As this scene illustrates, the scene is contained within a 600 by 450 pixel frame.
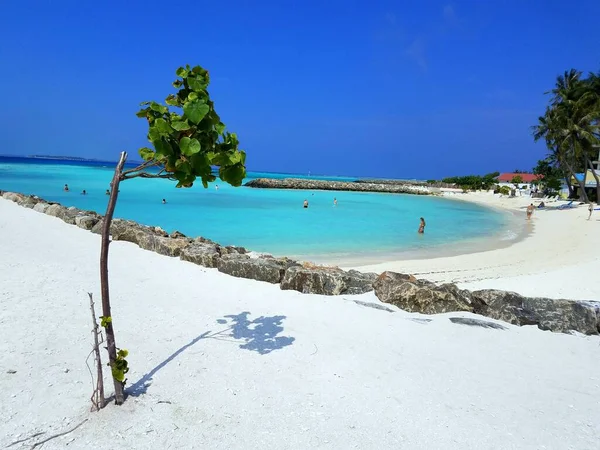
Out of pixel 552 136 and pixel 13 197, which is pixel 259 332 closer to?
pixel 13 197

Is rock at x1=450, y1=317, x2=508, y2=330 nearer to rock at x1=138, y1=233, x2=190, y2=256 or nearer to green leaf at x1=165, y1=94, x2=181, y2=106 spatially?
green leaf at x1=165, y1=94, x2=181, y2=106

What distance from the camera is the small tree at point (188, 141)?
251 centimetres

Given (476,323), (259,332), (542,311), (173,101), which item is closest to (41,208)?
(259,332)

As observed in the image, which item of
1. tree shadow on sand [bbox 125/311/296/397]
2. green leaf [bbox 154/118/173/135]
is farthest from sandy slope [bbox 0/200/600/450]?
green leaf [bbox 154/118/173/135]

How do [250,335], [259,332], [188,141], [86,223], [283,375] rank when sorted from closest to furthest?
[188,141] < [283,375] < [250,335] < [259,332] < [86,223]

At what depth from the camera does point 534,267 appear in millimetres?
11055

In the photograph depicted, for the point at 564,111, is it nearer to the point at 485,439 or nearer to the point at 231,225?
the point at 231,225

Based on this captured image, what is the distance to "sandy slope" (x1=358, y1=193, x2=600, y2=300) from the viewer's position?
25.2 feet

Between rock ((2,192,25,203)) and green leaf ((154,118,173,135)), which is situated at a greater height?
green leaf ((154,118,173,135))

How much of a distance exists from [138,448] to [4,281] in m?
4.24

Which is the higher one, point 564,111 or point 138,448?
point 564,111

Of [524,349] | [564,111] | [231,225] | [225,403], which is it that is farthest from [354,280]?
[564,111]

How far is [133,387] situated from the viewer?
10.7 ft

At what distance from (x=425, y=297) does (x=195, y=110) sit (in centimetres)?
426
